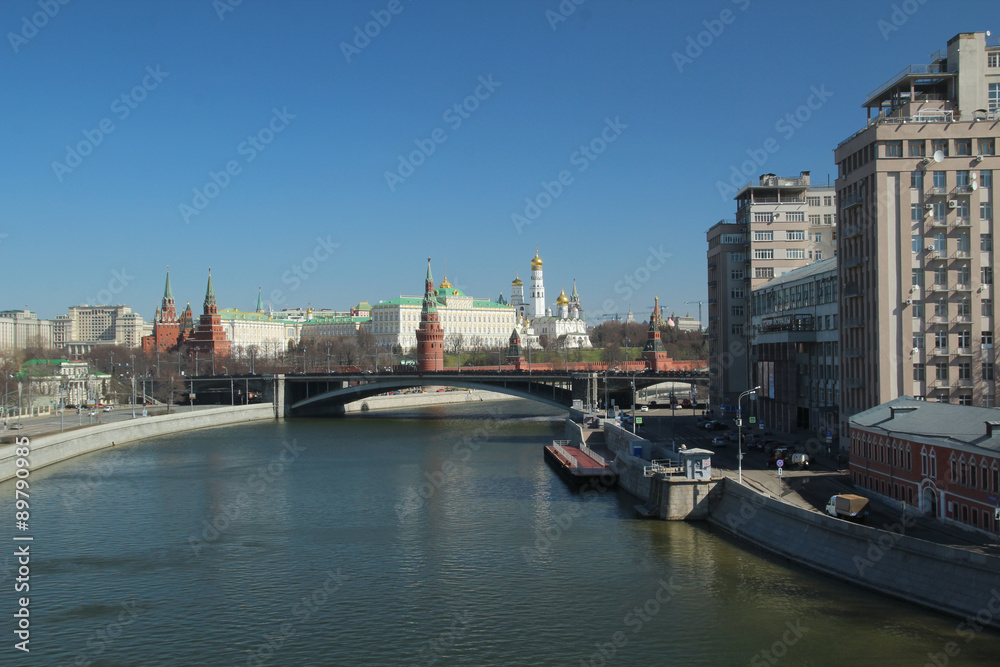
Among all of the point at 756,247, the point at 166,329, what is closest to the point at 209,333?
the point at 166,329

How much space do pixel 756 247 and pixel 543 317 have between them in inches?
4972

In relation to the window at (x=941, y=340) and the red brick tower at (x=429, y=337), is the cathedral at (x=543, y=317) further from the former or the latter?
the window at (x=941, y=340)

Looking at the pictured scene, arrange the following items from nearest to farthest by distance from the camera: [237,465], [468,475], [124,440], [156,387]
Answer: [468,475], [237,465], [124,440], [156,387]

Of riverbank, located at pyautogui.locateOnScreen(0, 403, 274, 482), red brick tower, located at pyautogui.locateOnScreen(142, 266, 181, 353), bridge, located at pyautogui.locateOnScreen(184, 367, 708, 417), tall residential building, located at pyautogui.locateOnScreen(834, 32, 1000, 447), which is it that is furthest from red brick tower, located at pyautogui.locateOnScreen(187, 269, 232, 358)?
tall residential building, located at pyautogui.locateOnScreen(834, 32, 1000, 447)

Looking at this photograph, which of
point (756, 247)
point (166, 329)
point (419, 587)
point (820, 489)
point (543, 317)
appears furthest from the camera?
point (543, 317)

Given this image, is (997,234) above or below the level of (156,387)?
above

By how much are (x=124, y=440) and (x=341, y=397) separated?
74.3ft

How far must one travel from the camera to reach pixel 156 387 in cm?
8044

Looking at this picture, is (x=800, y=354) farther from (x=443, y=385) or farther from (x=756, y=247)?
(x=443, y=385)

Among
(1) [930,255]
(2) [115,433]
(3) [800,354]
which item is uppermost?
(1) [930,255]

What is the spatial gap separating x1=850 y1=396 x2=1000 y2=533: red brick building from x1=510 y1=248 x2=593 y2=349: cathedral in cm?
12234

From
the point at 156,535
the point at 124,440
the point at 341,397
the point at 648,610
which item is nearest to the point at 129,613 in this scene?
the point at 156,535

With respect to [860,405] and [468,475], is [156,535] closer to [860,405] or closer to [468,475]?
[468,475]

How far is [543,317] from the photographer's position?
575 ft
